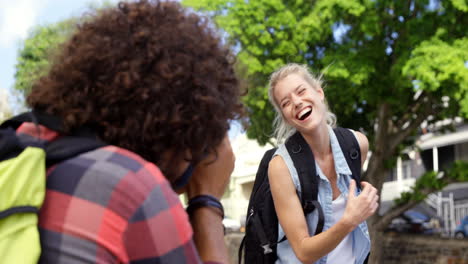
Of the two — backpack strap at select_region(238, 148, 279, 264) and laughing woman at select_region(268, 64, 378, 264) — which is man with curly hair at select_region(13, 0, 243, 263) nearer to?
laughing woman at select_region(268, 64, 378, 264)

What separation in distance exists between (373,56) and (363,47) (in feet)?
1.83

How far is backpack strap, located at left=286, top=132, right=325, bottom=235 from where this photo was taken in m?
3.01

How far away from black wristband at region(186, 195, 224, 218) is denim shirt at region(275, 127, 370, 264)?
1.41m

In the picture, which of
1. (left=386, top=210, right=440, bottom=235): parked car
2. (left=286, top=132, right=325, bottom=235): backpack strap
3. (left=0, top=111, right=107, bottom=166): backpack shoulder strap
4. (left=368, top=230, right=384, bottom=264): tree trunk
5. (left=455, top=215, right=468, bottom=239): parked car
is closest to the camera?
(left=0, top=111, right=107, bottom=166): backpack shoulder strap

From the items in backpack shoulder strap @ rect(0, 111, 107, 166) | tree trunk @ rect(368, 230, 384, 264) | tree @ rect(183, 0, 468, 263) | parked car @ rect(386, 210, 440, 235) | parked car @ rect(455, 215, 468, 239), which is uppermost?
backpack shoulder strap @ rect(0, 111, 107, 166)

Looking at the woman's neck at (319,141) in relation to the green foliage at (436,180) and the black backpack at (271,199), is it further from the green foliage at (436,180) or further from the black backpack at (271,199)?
the green foliage at (436,180)

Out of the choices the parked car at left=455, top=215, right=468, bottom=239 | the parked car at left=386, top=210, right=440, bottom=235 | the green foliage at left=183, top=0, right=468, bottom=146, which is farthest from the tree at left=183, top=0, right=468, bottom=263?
the parked car at left=386, top=210, right=440, bottom=235

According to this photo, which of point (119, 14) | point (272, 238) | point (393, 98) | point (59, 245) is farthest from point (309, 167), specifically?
point (393, 98)

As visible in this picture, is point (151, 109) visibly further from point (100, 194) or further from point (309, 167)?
point (309, 167)

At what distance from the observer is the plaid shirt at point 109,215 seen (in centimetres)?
126

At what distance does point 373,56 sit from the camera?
44.7 feet

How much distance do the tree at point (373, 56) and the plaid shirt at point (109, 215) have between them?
1071 cm

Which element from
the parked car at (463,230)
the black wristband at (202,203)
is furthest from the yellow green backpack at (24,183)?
the parked car at (463,230)

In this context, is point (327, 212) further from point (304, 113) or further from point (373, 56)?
point (373, 56)
